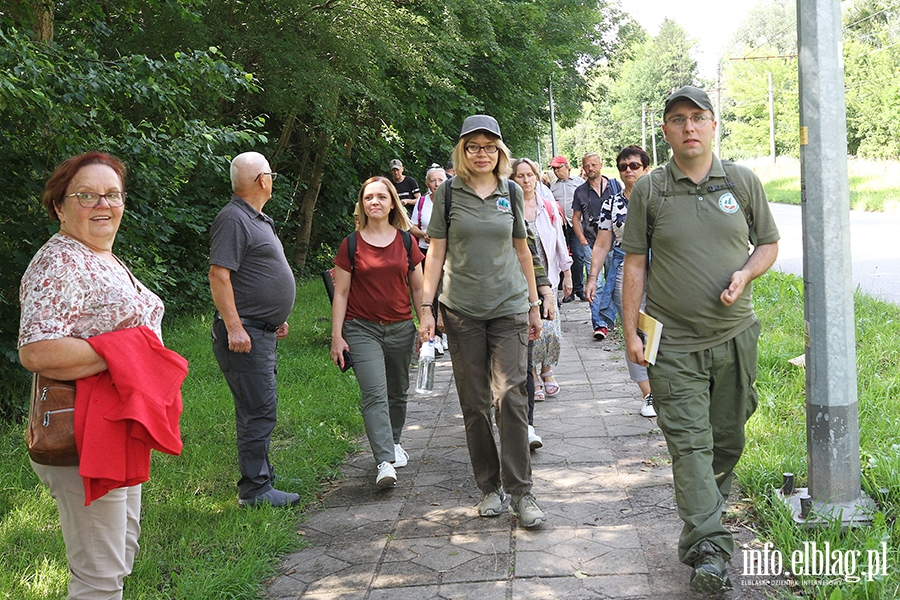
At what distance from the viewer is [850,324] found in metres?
4.18

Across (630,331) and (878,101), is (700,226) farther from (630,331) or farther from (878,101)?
(878,101)

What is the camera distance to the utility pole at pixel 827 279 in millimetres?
4066

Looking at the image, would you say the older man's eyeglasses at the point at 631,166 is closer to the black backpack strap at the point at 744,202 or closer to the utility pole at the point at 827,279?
the utility pole at the point at 827,279

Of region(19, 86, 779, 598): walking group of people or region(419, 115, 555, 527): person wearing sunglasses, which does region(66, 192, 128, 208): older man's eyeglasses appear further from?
region(419, 115, 555, 527): person wearing sunglasses

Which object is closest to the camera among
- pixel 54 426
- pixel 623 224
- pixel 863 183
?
pixel 54 426

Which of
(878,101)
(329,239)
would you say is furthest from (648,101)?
(329,239)

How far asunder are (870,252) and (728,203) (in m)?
12.9

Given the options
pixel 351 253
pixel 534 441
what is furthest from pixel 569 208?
pixel 351 253

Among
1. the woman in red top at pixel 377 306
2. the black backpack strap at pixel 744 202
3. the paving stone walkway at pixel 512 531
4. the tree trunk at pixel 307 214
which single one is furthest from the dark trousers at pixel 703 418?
the tree trunk at pixel 307 214

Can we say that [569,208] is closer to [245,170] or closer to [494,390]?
[245,170]

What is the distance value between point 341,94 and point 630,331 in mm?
8969

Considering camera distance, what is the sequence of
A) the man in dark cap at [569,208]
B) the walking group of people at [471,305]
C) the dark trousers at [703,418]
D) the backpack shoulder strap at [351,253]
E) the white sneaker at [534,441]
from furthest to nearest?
the man in dark cap at [569,208]
the white sneaker at [534,441]
the backpack shoulder strap at [351,253]
the dark trousers at [703,418]
the walking group of people at [471,305]

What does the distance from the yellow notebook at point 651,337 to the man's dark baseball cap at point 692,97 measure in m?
0.94

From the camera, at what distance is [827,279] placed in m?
4.14
